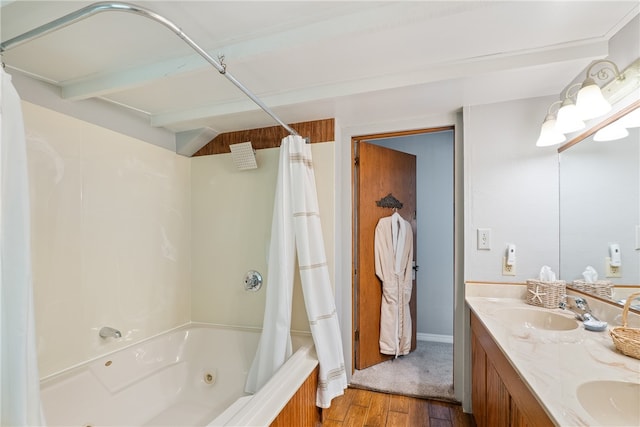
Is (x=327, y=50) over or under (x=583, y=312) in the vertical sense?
over

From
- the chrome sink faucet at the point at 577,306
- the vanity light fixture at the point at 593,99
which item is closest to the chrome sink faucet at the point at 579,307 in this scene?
the chrome sink faucet at the point at 577,306

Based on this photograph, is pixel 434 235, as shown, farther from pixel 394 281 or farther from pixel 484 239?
pixel 484 239

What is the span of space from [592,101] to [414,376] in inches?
89.3

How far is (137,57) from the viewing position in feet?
4.72

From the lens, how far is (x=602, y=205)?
1.43m

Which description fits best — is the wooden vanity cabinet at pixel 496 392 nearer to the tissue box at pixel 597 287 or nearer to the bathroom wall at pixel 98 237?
the tissue box at pixel 597 287

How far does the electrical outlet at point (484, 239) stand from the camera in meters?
1.89

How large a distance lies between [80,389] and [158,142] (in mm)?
1705

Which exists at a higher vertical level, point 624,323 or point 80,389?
point 624,323

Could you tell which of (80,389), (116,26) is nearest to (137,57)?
(116,26)

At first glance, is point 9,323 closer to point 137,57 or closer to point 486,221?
point 137,57

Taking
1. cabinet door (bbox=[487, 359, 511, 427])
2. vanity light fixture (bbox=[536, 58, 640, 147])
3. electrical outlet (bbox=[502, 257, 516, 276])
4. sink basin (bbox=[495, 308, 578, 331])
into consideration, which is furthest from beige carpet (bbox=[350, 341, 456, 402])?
vanity light fixture (bbox=[536, 58, 640, 147])

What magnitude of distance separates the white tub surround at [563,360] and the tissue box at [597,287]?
5 centimetres

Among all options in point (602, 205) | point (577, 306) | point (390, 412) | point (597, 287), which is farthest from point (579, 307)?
point (390, 412)
